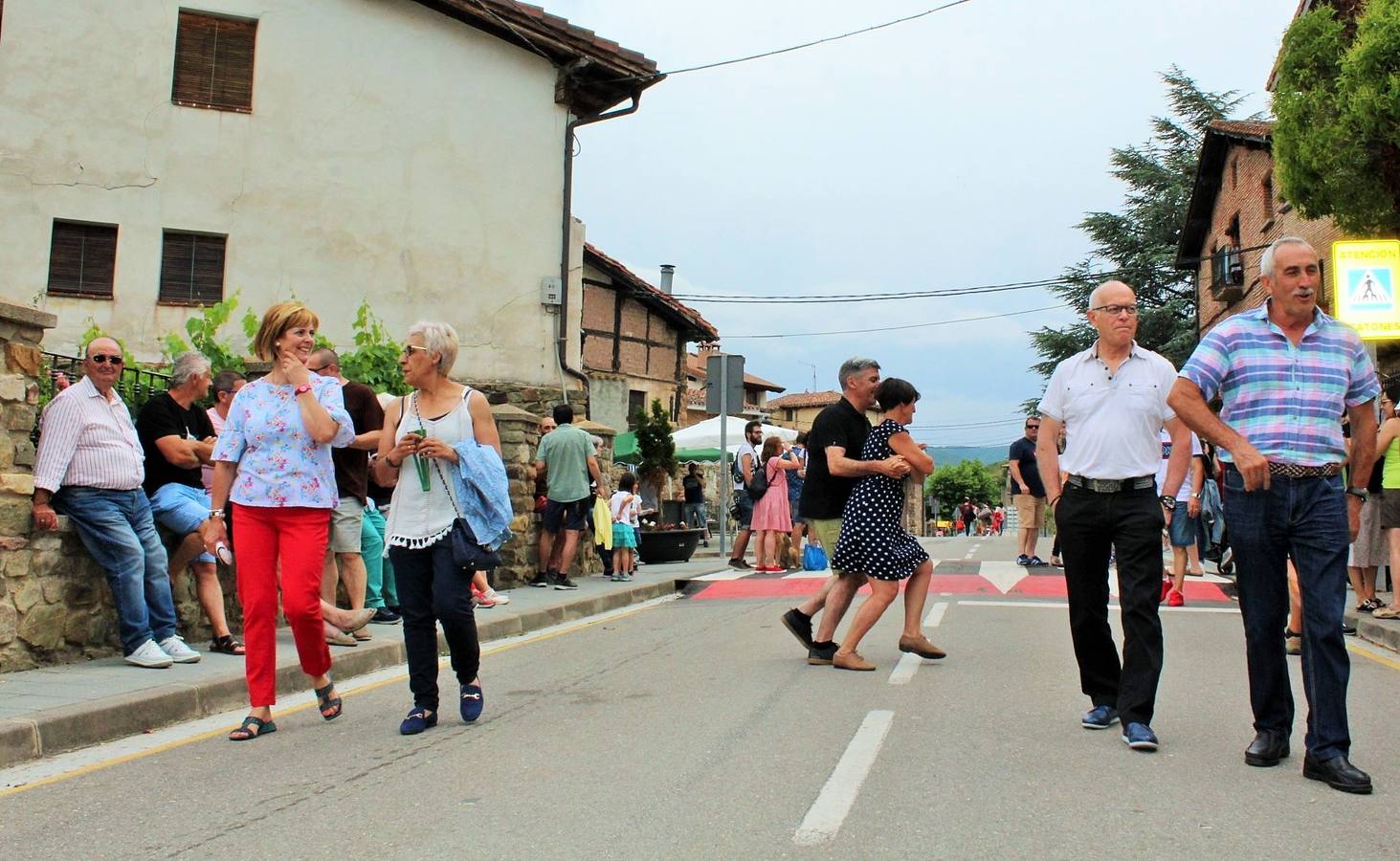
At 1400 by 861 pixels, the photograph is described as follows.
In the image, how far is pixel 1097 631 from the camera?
18.4 ft

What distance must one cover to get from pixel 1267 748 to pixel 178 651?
5924mm

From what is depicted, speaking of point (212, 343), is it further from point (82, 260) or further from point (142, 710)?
point (82, 260)

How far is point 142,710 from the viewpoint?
593 centimetres

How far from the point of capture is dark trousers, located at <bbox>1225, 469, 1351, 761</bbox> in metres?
4.55

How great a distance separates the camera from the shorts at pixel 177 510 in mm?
7574

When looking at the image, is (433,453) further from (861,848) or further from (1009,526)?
(1009,526)

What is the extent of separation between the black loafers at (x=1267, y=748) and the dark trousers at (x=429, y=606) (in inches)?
136

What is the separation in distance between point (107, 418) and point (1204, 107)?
40.6 meters

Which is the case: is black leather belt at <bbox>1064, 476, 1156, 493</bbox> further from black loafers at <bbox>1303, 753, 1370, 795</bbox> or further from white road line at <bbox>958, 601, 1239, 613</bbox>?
white road line at <bbox>958, 601, 1239, 613</bbox>

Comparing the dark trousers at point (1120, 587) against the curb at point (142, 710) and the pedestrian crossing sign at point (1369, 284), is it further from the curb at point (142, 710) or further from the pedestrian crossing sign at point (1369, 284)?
the pedestrian crossing sign at point (1369, 284)

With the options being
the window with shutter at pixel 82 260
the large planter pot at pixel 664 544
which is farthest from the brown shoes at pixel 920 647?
the window with shutter at pixel 82 260

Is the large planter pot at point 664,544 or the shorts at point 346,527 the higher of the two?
the shorts at point 346,527

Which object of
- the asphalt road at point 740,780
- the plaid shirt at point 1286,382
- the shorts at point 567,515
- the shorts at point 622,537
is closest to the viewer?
the asphalt road at point 740,780

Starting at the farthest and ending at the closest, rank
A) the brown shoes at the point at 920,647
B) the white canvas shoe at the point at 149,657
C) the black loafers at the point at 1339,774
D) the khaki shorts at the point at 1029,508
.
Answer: the khaki shorts at the point at 1029,508, the brown shoes at the point at 920,647, the white canvas shoe at the point at 149,657, the black loafers at the point at 1339,774
